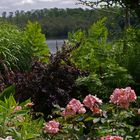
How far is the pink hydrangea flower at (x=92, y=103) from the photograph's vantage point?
386cm

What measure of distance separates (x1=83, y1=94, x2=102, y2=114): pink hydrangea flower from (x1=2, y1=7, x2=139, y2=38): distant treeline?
230 inches

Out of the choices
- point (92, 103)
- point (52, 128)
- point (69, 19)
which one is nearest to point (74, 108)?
point (92, 103)

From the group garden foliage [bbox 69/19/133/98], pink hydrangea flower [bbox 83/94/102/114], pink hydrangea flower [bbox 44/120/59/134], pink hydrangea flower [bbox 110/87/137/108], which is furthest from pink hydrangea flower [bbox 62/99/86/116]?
garden foliage [bbox 69/19/133/98]

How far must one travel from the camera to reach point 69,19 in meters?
14.9

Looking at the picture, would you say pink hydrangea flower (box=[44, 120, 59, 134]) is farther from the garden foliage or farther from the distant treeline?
the distant treeline

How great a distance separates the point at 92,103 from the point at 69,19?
11.2 metres

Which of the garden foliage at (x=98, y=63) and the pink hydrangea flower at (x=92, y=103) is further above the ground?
the pink hydrangea flower at (x=92, y=103)

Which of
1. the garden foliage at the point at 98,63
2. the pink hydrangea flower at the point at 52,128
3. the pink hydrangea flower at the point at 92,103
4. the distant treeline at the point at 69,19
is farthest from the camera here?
the distant treeline at the point at 69,19

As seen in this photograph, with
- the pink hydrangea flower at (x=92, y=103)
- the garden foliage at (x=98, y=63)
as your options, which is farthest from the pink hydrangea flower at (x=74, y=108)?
the garden foliage at (x=98, y=63)

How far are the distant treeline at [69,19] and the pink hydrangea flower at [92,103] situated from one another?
19.2 ft

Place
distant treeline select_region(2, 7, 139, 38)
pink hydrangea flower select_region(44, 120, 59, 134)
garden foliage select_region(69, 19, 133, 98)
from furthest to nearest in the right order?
distant treeline select_region(2, 7, 139, 38), garden foliage select_region(69, 19, 133, 98), pink hydrangea flower select_region(44, 120, 59, 134)

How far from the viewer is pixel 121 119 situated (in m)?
3.96

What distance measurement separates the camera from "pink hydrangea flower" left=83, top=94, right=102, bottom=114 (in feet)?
12.7

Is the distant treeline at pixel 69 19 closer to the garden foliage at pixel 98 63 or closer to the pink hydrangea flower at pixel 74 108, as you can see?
the garden foliage at pixel 98 63
